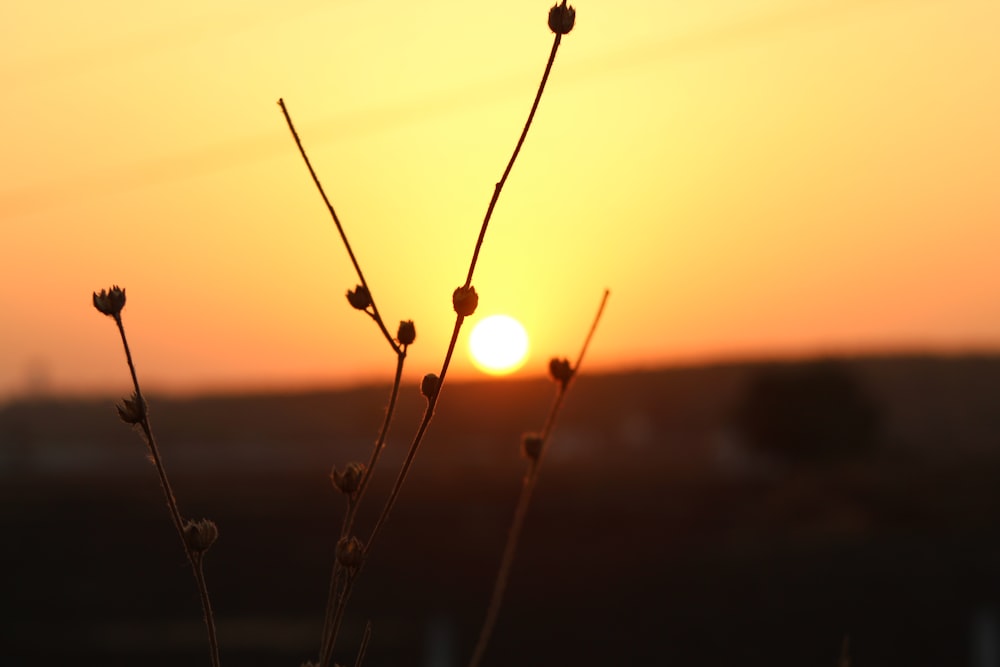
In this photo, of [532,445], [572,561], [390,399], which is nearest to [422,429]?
[390,399]

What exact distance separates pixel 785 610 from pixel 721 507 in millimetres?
10874

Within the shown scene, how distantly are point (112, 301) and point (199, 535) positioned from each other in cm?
24

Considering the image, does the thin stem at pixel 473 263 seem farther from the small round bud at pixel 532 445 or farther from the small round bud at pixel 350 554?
the small round bud at pixel 532 445

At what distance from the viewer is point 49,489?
23.3 metres

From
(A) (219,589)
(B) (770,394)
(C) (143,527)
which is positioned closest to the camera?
(A) (219,589)

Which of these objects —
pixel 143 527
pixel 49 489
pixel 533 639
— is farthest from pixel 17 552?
pixel 533 639

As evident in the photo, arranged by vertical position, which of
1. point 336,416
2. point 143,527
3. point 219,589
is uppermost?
point 336,416

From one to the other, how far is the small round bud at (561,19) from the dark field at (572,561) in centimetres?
73

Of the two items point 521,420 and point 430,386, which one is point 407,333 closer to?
point 430,386

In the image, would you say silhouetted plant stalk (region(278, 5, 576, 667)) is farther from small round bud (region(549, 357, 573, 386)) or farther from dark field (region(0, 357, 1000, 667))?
dark field (region(0, 357, 1000, 667))

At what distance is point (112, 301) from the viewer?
50.3 inches

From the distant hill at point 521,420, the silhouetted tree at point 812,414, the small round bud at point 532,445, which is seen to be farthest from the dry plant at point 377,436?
the distant hill at point 521,420

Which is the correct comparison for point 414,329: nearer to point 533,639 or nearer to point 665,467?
point 533,639

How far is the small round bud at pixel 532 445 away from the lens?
5.20 feet
